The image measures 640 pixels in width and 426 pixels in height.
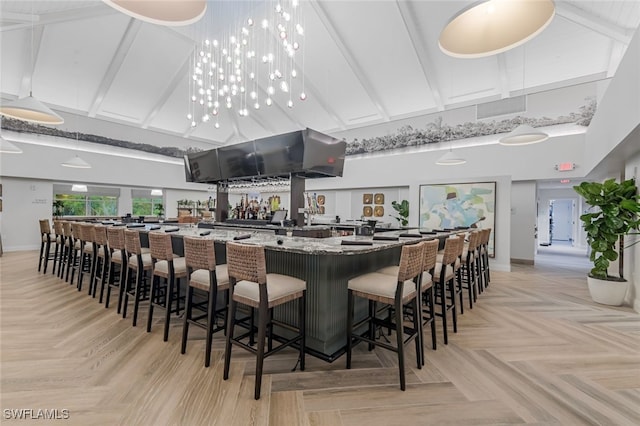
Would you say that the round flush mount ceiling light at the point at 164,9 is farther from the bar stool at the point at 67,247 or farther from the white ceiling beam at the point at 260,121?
the white ceiling beam at the point at 260,121

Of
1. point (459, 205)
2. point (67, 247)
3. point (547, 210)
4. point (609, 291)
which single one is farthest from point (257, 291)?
point (547, 210)

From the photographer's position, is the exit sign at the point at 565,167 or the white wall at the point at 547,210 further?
the white wall at the point at 547,210

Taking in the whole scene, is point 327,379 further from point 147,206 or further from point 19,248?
point 147,206

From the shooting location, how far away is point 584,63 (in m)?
5.97

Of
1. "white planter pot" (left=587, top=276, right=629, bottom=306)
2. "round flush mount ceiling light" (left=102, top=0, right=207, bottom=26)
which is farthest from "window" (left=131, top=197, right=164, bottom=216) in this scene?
"white planter pot" (left=587, top=276, right=629, bottom=306)

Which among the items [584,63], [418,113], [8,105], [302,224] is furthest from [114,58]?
[584,63]

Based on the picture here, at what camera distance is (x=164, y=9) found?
6.31 ft

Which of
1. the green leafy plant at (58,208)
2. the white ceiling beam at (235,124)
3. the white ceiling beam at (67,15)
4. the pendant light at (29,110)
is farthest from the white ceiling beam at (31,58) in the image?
the white ceiling beam at (235,124)

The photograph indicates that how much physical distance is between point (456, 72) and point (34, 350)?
8986 millimetres

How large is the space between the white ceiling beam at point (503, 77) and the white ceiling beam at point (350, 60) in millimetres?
3069

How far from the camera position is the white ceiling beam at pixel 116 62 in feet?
21.4

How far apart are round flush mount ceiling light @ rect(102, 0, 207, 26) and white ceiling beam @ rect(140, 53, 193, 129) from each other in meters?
6.69

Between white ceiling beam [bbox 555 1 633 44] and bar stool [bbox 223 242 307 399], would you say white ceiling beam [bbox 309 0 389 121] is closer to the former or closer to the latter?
white ceiling beam [bbox 555 1 633 44]

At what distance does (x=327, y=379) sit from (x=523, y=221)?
7940mm
